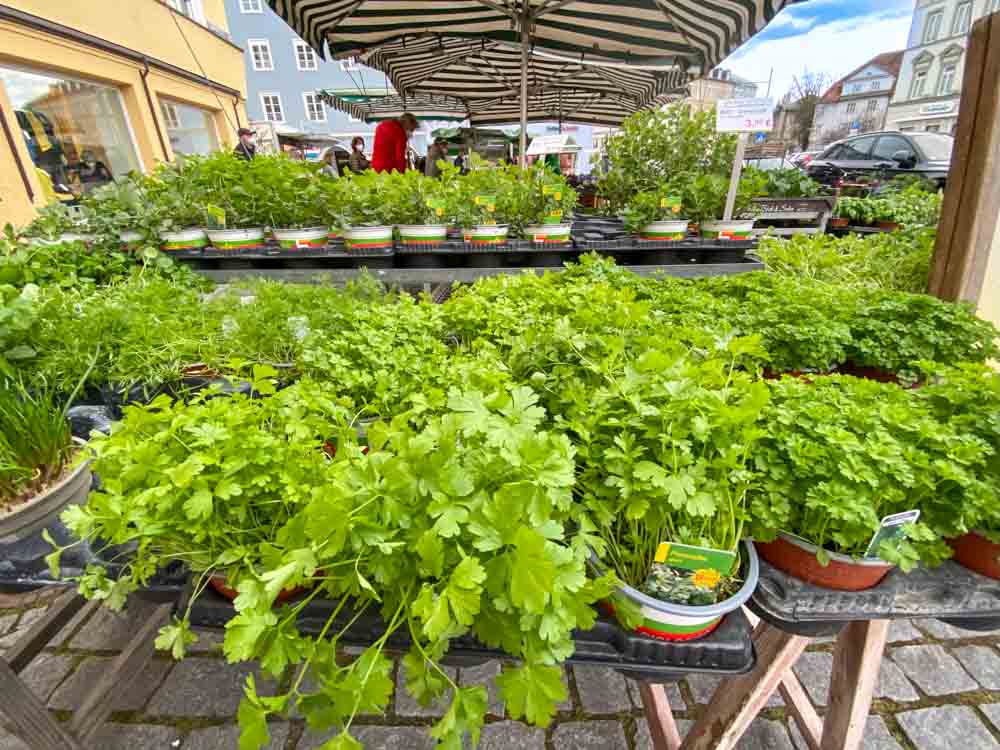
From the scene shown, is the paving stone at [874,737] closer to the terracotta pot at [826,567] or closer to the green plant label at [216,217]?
the terracotta pot at [826,567]

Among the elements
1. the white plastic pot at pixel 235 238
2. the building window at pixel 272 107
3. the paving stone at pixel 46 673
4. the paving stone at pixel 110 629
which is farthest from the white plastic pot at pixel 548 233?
the building window at pixel 272 107

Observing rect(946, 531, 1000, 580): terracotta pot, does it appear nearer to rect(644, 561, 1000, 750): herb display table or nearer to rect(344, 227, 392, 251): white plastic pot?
rect(644, 561, 1000, 750): herb display table

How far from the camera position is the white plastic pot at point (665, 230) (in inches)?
112

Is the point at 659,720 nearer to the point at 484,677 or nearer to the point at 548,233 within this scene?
the point at 484,677

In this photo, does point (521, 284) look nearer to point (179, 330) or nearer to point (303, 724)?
point (179, 330)

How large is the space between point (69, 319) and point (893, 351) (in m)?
3.02

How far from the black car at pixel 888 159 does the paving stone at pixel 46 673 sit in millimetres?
9096

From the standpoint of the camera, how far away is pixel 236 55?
11273 millimetres

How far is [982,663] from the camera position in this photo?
5.94ft

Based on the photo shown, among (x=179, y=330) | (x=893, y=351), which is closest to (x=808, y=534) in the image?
(x=893, y=351)

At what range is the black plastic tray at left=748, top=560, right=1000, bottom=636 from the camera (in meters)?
0.99

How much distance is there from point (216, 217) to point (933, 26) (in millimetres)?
35703

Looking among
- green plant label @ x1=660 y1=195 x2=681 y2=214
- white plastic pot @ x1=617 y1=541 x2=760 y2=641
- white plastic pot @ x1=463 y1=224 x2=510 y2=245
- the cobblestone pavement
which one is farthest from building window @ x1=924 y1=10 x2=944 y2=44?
white plastic pot @ x1=617 y1=541 x2=760 y2=641

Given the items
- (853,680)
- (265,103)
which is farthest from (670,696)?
(265,103)
